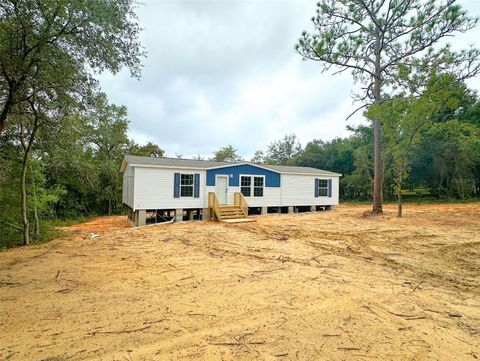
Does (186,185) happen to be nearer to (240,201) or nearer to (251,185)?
(240,201)

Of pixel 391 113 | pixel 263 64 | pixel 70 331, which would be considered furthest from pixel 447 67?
pixel 70 331

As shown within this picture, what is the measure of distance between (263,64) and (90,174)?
1182 cm

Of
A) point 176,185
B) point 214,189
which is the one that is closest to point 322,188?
point 214,189

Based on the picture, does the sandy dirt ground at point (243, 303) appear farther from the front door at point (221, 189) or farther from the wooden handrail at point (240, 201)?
the front door at point (221, 189)

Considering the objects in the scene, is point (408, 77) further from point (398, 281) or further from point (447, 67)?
point (398, 281)

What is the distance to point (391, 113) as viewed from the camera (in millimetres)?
13734

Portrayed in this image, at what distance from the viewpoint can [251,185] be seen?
15.1 meters

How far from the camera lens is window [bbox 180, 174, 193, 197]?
13.1 metres

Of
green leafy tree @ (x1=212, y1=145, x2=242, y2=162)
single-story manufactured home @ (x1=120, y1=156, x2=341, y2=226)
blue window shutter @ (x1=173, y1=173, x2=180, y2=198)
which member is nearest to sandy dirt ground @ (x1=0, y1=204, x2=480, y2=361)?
single-story manufactured home @ (x1=120, y1=156, x2=341, y2=226)

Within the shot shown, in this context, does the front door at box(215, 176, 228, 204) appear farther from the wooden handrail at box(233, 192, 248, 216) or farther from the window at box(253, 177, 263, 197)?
the window at box(253, 177, 263, 197)

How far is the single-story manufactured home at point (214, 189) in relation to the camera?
12.2 metres

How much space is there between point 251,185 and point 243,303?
39.1 feet

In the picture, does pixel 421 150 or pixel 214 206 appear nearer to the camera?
pixel 214 206

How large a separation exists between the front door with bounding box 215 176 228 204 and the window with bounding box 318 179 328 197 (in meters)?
7.27
